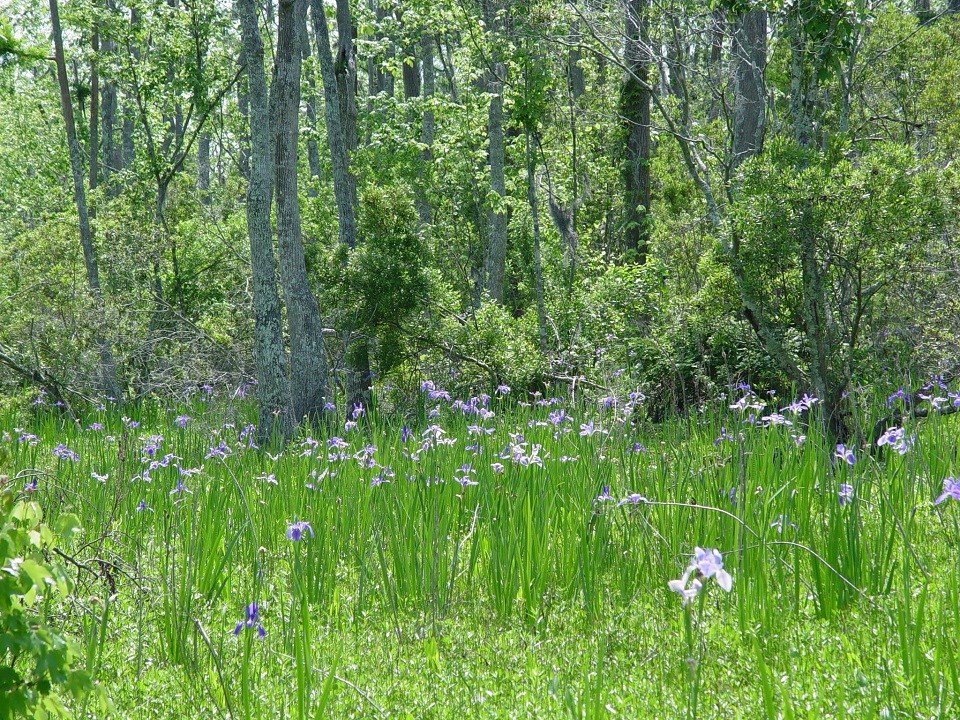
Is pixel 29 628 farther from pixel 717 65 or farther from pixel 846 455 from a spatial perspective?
pixel 717 65

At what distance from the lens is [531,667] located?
304 cm

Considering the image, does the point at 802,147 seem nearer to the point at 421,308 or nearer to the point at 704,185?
the point at 704,185

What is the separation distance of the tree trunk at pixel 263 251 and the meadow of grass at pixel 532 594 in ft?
10.7

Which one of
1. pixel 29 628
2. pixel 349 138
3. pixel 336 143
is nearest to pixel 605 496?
pixel 29 628

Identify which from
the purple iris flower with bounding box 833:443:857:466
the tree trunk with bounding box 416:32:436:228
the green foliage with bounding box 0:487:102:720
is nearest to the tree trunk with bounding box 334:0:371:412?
the tree trunk with bounding box 416:32:436:228

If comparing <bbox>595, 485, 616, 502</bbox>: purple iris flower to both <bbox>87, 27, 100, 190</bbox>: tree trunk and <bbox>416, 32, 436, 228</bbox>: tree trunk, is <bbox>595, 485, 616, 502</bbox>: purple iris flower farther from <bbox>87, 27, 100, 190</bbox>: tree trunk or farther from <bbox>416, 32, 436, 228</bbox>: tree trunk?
<bbox>87, 27, 100, 190</bbox>: tree trunk

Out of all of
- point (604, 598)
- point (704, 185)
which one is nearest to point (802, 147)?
point (704, 185)

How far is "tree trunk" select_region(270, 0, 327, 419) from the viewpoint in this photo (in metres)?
8.50

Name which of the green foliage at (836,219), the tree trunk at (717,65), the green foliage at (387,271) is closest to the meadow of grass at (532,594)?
the green foliage at (836,219)

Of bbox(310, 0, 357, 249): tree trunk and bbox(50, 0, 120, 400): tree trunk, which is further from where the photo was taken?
bbox(50, 0, 120, 400): tree trunk

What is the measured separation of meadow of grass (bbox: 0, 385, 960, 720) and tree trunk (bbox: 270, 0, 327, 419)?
12.6 feet

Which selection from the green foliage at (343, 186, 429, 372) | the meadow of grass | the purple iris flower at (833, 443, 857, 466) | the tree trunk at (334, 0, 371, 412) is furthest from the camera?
the tree trunk at (334, 0, 371, 412)

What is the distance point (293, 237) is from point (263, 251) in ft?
1.54

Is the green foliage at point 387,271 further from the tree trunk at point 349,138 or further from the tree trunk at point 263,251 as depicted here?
the tree trunk at point 263,251
